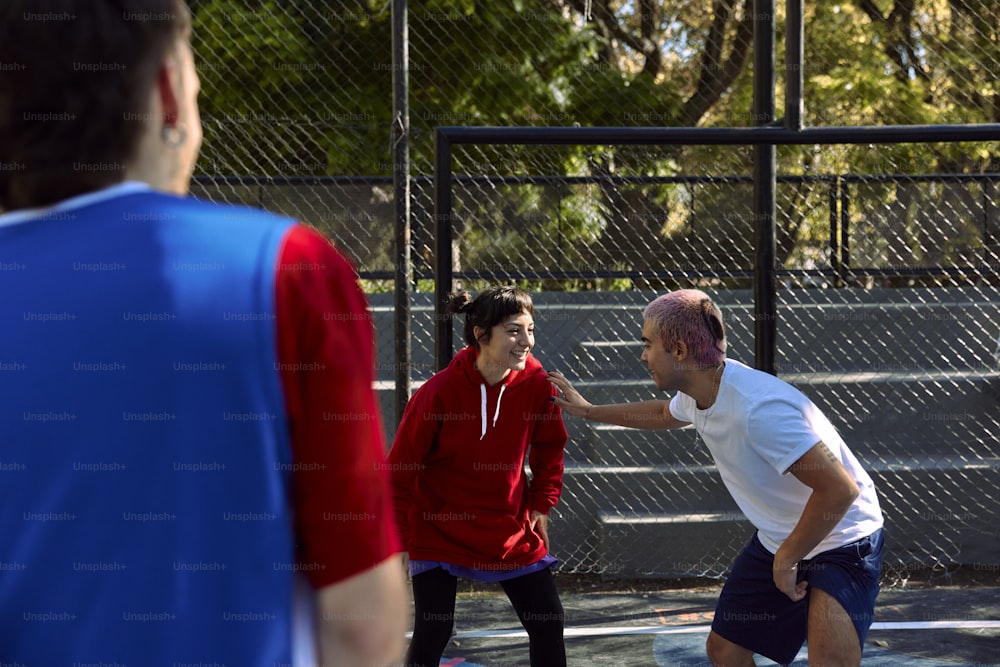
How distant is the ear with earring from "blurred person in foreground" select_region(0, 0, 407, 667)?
0.04ft

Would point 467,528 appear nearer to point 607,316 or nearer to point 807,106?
point 607,316

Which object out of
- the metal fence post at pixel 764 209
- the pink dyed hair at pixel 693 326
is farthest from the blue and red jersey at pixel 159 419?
the metal fence post at pixel 764 209

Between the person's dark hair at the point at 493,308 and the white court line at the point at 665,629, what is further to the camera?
the white court line at the point at 665,629

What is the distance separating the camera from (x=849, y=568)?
350 centimetres

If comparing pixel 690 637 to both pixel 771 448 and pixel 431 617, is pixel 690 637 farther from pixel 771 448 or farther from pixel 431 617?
pixel 771 448

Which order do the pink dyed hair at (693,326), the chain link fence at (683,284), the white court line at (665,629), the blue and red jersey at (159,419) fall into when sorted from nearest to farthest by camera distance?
the blue and red jersey at (159,419) < the pink dyed hair at (693,326) < the white court line at (665,629) < the chain link fence at (683,284)

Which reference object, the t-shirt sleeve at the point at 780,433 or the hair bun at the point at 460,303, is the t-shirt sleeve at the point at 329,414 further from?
the hair bun at the point at 460,303

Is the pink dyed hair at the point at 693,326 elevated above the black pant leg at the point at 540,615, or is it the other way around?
the pink dyed hair at the point at 693,326

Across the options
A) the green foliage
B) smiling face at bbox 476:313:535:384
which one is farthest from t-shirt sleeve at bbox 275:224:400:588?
the green foliage

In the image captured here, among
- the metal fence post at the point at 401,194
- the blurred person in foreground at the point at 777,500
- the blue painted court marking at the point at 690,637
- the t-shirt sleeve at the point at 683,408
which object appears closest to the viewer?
the blurred person in foreground at the point at 777,500

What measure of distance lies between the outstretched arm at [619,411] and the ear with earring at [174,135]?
321 centimetres

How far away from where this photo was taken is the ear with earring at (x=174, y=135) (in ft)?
3.59

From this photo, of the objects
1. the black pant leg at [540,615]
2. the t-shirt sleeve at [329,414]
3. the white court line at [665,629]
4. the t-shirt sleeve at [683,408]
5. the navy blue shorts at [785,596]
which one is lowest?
the white court line at [665,629]

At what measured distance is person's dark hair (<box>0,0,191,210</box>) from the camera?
1.03 meters
